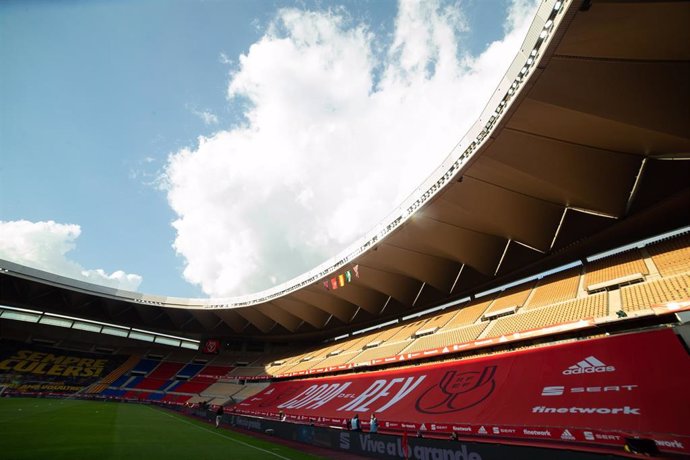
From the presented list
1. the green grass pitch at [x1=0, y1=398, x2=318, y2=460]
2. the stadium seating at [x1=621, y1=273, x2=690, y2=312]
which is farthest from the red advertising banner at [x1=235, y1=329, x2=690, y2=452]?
the green grass pitch at [x1=0, y1=398, x2=318, y2=460]

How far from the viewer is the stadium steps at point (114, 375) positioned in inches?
1386

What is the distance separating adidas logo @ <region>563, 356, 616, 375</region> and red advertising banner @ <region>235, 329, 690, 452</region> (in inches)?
1.2

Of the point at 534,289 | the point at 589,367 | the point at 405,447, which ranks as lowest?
the point at 405,447

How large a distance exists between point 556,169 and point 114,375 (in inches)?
1886

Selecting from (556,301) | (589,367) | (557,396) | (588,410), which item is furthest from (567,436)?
(556,301)

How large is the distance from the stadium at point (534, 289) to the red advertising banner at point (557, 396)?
0.06 meters

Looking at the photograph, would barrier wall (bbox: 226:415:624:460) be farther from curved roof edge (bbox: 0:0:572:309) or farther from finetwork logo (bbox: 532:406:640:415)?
curved roof edge (bbox: 0:0:572:309)

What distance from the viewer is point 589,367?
1075 centimetres

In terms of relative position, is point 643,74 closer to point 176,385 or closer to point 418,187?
point 418,187

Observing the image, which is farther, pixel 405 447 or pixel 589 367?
pixel 589 367

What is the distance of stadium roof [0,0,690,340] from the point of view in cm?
882

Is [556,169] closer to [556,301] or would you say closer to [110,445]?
[556,301]

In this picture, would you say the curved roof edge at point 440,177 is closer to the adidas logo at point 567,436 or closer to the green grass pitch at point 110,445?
the adidas logo at point 567,436

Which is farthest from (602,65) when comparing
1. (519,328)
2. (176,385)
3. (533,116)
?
(176,385)
